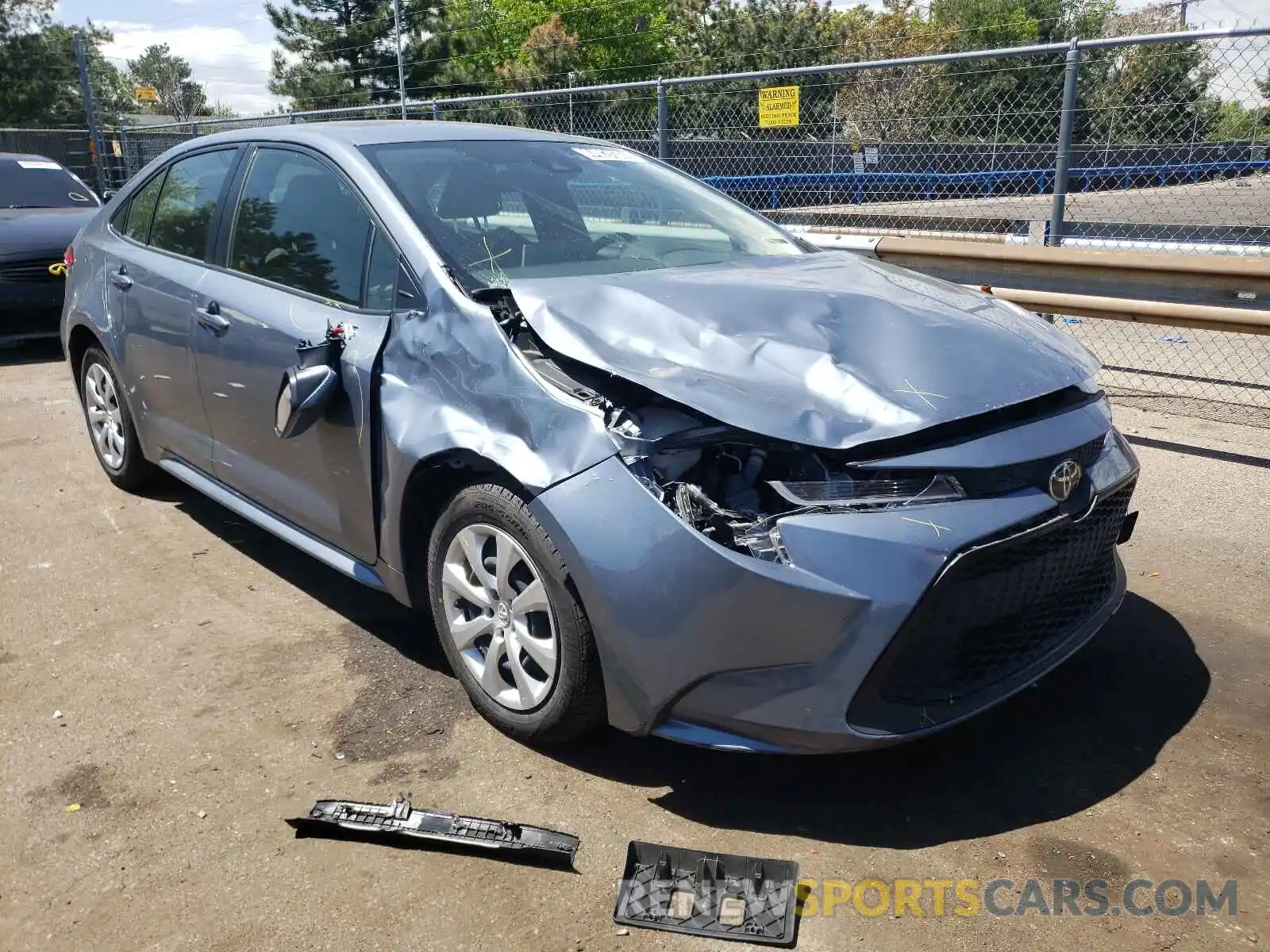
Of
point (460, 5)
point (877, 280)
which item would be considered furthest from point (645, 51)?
point (877, 280)

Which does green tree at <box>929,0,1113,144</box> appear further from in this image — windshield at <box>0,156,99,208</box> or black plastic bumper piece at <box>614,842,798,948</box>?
windshield at <box>0,156,99,208</box>

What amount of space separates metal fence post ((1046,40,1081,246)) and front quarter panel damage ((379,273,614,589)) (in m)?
5.12

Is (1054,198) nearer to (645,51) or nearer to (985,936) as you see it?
(985,936)

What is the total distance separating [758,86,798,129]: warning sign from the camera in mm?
8344

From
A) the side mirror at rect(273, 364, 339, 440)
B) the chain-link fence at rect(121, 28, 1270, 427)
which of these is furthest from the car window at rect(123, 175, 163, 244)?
the chain-link fence at rect(121, 28, 1270, 427)

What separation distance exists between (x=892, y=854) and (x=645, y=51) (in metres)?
63.5

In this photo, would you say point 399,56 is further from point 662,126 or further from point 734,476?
point 734,476

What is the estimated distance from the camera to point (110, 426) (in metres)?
5.24

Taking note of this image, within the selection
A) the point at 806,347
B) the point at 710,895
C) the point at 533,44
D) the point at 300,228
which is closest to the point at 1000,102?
the point at 300,228

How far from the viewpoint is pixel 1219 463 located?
5438 millimetres

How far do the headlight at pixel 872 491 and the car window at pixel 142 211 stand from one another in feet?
11.5

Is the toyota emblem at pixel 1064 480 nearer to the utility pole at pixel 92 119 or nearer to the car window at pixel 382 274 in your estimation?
the car window at pixel 382 274

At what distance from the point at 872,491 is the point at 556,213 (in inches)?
67.7

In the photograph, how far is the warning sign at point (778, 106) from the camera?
834 centimetres
